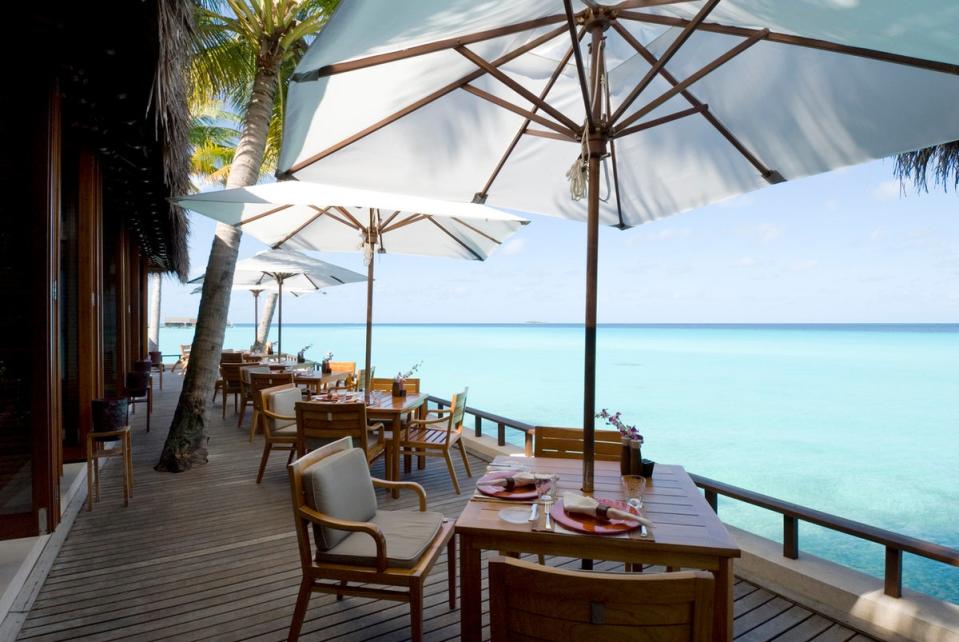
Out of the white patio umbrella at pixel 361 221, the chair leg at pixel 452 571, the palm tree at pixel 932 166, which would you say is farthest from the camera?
the palm tree at pixel 932 166

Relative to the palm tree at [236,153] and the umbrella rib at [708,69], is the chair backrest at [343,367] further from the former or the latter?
the umbrella rib at [708,69]

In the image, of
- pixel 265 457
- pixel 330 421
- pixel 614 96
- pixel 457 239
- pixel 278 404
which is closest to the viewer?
pixel 614 96

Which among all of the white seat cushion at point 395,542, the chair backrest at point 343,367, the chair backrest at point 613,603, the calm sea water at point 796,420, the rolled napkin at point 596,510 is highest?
the chair backrest at point 613,603

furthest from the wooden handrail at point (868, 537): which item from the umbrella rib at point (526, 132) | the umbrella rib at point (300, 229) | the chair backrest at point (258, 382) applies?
the chair backrest at point (258, 382)

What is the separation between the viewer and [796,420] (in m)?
19.8

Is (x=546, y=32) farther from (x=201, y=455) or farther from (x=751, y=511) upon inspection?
(x=751, y=511)

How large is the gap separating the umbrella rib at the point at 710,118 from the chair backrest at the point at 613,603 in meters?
2.24

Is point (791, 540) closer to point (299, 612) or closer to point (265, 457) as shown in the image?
point (299, 612)

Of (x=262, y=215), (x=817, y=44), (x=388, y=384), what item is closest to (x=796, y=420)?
(x=388, y=384)

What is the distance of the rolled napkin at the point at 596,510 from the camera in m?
1.79

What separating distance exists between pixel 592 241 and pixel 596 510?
109cm

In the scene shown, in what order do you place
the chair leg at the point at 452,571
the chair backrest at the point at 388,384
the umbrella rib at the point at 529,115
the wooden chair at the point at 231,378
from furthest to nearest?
the wooden chair at the point at 231,378, the chair backrest at the point at 388,384, the chair leg at the point at 452,571, the umbrella rib at the point at 529,115

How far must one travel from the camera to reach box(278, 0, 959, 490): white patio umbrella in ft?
5.95

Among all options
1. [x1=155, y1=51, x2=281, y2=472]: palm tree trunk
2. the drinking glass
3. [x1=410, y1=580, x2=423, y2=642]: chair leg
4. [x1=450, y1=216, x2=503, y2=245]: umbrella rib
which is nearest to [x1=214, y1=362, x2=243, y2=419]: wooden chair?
[x1=155, y1=51, x2=281, y2=472]: palm tree trunk
